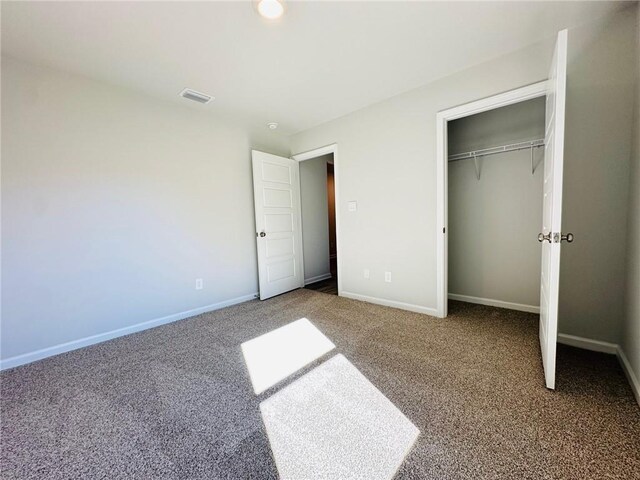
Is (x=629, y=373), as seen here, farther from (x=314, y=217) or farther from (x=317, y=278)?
(x=314, y=217)

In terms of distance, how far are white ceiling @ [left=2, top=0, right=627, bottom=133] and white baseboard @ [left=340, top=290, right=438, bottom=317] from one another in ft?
7.80

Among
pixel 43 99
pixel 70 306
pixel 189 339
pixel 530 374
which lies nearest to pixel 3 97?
pixel 43 99

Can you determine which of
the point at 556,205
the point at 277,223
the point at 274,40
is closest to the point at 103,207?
the point at 277,223

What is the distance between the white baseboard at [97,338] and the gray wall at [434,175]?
1893 millimetres

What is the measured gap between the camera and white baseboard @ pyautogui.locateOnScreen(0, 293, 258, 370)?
6.75ft

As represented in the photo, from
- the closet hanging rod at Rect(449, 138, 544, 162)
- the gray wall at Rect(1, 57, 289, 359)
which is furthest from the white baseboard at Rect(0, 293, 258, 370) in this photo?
the closet hanging rod at Rect(449, 138, 544, 162)

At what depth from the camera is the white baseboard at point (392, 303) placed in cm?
283

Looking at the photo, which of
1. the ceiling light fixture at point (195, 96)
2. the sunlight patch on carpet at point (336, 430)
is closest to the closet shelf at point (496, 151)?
the sunlight patch on carpet at point (336, 430)

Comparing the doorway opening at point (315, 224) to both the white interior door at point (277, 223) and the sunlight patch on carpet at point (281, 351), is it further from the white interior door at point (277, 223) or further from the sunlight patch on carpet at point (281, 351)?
the sunlight patch on carpet at point (281, 351)

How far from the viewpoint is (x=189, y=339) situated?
2.44 meters

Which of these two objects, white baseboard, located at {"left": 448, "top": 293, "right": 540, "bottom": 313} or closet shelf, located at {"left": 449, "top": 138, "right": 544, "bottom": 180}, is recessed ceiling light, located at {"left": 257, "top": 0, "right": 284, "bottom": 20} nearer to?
closet shelf, located at {"left": 449, "top": 138, "right": 544, "bottom": 180}

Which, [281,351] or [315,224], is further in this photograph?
[315,224]

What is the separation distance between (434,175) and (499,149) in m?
0.87

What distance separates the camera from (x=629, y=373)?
1624 millimetres
